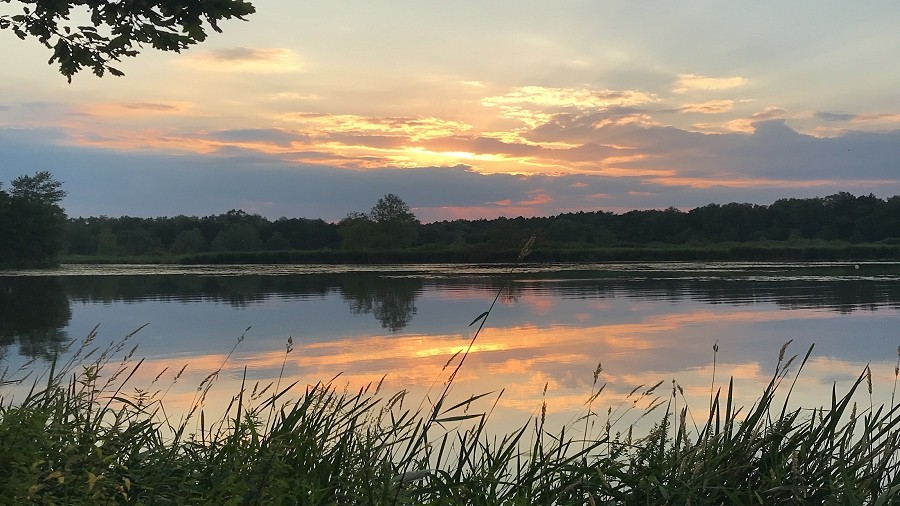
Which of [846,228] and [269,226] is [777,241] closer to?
[846,228]

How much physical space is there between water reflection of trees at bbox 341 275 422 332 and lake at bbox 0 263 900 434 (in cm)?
9

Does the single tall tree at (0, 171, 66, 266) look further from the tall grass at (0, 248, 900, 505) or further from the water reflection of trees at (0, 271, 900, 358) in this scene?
the tall grass at (0, 248, 900, 505)

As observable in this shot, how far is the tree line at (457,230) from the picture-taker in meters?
68.5

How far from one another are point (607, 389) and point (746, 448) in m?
6.00

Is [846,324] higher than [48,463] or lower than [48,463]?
lower

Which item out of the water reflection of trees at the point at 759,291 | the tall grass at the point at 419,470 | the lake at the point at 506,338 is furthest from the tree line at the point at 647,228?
the tall grass at the point at 419,470

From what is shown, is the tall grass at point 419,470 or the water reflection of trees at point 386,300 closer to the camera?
the tall grass at point 419,470

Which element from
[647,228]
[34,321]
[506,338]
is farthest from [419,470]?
[647,228]

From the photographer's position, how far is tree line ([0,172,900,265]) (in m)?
68.5

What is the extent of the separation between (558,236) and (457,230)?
2166 cm

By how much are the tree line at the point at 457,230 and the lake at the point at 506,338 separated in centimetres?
3636

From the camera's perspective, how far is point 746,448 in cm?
418

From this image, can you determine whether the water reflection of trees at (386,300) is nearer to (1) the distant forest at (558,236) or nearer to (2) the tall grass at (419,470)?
(2) the tall grass at (419,470)

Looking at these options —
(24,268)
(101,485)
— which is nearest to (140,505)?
(101,485)
